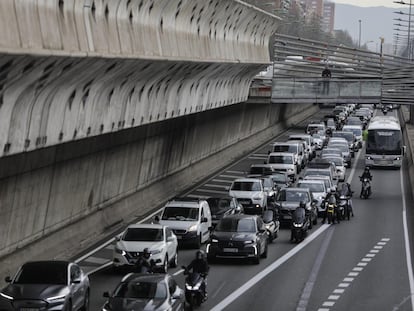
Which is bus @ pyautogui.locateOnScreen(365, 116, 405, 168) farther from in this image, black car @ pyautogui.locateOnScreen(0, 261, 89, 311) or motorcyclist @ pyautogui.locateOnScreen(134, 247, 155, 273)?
black car @ pyautogui.locateOnScreen(0, 261, 89, 311)

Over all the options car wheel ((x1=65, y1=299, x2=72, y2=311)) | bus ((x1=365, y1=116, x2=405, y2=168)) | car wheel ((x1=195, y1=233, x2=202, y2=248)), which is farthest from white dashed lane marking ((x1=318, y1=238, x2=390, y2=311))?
bus ((x1=365, y1=116, x2=405, y2=168))

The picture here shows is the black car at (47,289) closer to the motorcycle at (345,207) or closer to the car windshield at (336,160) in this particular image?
the motorcycle at (345,207)

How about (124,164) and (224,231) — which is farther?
(124,164)

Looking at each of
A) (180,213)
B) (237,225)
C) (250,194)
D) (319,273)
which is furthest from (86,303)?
(250,194)

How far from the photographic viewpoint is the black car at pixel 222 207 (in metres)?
41.2

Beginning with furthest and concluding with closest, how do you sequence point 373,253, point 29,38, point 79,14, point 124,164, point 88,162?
point 124,164
point 88,162
point 373,253
point 79,14
point 29,38

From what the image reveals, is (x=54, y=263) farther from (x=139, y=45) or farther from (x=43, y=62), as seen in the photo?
(x=139, y=45)

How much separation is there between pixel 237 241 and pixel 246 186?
1496 cm

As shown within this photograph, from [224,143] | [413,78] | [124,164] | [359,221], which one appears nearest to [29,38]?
[124,164]

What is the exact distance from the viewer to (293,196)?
4434 cm

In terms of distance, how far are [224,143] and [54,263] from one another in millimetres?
46973

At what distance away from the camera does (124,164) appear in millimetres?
44281

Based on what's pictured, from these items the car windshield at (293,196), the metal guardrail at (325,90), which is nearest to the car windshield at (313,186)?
the car windshield at (293,196)

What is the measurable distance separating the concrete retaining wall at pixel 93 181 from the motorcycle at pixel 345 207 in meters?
7.21
